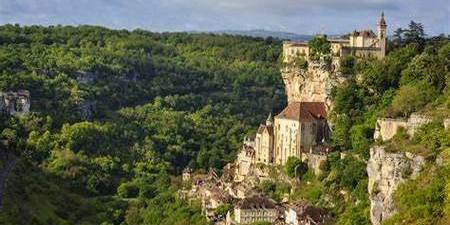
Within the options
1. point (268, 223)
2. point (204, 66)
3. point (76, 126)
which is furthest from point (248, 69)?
point (268, 223)

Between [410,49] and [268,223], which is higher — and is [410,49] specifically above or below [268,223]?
above

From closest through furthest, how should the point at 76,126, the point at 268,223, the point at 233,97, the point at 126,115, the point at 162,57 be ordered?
the point at 268,223
the point at 76,126
the point at 126,115
the point at 233,97
the point at 162,57

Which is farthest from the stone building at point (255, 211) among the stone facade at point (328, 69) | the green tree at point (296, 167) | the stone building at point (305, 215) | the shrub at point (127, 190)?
the shrub at point (127, 190)

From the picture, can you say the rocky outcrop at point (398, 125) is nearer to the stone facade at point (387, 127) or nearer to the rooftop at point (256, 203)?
the stone facade at point (387, 127)

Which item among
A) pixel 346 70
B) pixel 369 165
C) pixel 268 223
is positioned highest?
pixel 346 70

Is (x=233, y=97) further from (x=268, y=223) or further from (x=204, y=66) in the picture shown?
(x=268, y=223)

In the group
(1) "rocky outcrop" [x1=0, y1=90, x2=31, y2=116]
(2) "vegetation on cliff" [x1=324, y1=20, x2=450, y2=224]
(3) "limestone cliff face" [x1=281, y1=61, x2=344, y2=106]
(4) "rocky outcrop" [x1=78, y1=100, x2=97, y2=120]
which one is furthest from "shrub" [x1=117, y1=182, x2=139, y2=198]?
(2) "vegetation on cliff" [x1=324, y1=20, x2=450, y2=224]

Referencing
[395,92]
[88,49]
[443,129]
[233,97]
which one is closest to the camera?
[443,129]
